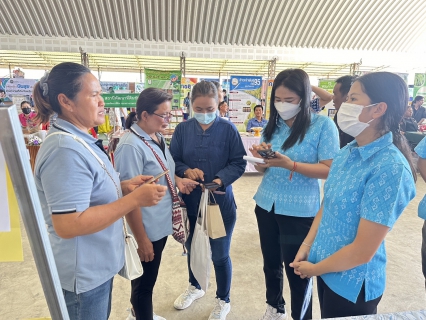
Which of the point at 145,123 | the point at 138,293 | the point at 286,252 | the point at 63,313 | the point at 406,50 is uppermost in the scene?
the point at 406,50

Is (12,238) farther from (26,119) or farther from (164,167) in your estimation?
(26,119)

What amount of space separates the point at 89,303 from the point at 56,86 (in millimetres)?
819

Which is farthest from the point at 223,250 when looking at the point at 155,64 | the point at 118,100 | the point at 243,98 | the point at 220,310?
the point at 155,64

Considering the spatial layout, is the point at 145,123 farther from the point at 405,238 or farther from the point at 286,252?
the point at 405,238

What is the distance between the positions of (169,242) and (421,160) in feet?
8.27

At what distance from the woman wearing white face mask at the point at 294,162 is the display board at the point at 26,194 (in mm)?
1166

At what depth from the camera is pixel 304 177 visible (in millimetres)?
1587

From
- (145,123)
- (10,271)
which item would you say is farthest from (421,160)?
(10,271)

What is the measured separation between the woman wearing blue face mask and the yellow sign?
1.20m

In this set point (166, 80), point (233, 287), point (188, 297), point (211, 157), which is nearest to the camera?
point (211, 157)

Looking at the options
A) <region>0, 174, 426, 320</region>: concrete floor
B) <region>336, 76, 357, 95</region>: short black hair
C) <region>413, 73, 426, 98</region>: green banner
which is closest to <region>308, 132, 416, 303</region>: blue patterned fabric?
<region>0, 174, 426, 320</region>: concrete floor

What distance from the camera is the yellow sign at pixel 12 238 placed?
57 centimetres

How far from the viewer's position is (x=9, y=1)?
7.14 metres

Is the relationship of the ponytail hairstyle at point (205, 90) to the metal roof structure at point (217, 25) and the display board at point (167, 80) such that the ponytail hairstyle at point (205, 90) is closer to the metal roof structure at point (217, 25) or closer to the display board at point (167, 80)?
the display board at point (167, 80)
